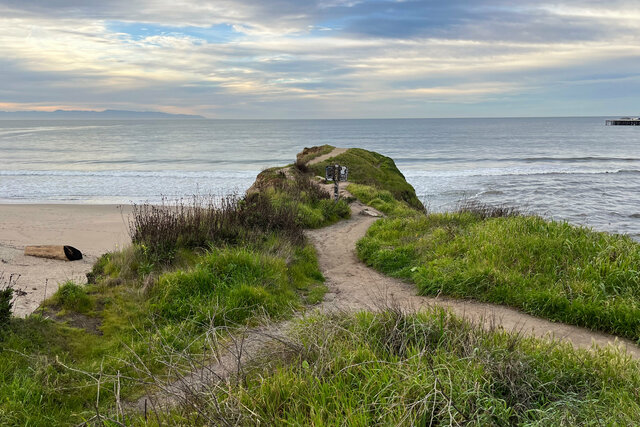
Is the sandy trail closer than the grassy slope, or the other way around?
the sandy trail

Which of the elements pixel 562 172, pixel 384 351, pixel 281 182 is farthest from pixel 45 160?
pixel 384 351

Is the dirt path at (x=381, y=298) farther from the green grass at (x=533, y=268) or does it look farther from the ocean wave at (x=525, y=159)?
the ocean wave at (x=525, y=159)

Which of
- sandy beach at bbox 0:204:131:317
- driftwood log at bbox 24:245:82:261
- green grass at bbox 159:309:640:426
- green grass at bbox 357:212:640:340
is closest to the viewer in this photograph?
green grass at bbox 159:309:640:426

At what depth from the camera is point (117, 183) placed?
112ft

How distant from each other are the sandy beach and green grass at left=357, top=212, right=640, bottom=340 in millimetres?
5907

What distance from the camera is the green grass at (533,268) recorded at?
258 inches

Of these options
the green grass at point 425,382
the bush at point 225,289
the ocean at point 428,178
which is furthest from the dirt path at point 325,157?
the green grass at point 425,382

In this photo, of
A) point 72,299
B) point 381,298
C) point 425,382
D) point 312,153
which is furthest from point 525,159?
point 425,382

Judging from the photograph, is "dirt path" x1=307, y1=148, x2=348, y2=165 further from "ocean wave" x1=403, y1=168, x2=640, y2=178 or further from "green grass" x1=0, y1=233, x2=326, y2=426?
"green grass" x1=0, y1=233, x2=326, y2=426

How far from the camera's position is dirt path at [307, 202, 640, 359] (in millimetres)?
5980

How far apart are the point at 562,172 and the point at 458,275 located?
37.4 metres

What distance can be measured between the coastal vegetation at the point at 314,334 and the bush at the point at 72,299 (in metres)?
0.03

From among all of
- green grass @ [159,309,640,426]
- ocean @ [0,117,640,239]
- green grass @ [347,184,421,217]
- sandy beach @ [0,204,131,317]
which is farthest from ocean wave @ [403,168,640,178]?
green grass @ [159,309,640,426]

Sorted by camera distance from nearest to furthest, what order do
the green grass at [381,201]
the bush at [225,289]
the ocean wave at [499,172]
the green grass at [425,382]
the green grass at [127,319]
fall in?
the green grass at [425,382] → the green grass at [127,319] → the bush at [225,289] → the green grass at [381,201] → the ocean wave at [499,172]
